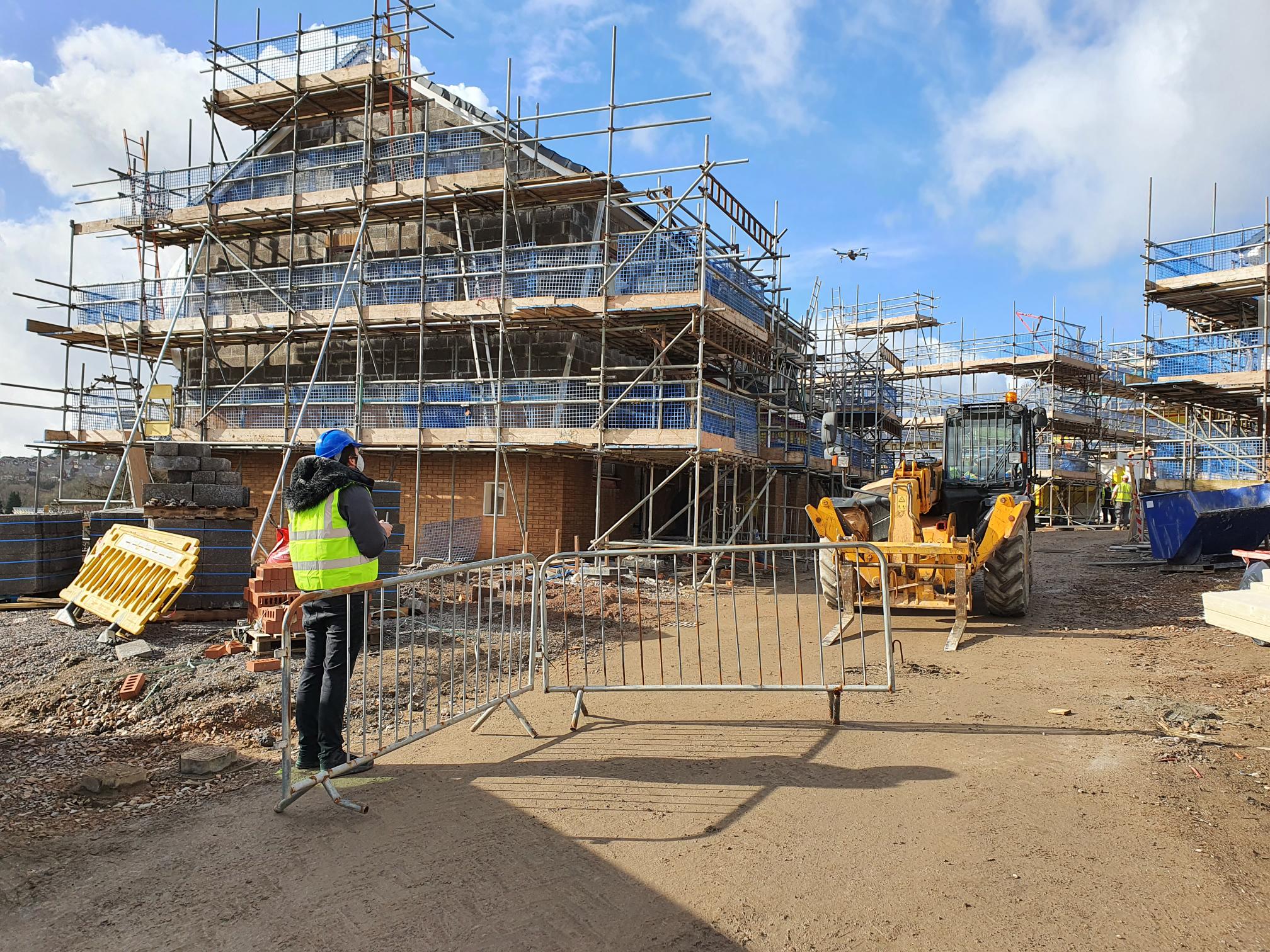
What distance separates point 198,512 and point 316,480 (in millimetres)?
6853

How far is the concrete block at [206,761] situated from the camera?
5.44 m

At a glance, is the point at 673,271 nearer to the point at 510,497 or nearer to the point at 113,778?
the point at 510,497

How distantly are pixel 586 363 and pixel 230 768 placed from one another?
513 inches

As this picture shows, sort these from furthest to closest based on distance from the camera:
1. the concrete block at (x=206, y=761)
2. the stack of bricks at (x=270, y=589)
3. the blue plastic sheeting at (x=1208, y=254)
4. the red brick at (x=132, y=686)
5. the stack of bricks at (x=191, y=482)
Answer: the blue plastic sheeting at (x=1208, y=254), the stack of bricks at (x=191, y=482), the stack of bricks at (x=270, y=589), the red brick at (x=132, y=686), the concrete block at (x=206, y=761)

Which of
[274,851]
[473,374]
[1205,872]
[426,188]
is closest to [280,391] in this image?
[473,374]

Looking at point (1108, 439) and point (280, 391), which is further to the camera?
point (1108, 439)

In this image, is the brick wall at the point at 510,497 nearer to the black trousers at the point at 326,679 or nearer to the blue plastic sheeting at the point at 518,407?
the blue plastic sheeting at the point at 518,407

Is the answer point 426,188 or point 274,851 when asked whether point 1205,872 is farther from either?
point 426,188

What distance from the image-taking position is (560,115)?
16297mm

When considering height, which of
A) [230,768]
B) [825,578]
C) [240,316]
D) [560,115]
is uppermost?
[560,115]

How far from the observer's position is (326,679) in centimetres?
480

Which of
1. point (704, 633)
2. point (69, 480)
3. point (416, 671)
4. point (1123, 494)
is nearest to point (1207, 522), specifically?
point (704, 633)

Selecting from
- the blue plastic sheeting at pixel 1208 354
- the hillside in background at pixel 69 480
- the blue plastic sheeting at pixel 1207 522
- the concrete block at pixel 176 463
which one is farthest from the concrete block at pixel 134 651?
the blue plastic sheeting at pixel 1208 354

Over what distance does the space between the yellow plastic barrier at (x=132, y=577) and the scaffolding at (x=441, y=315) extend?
4325 mm
